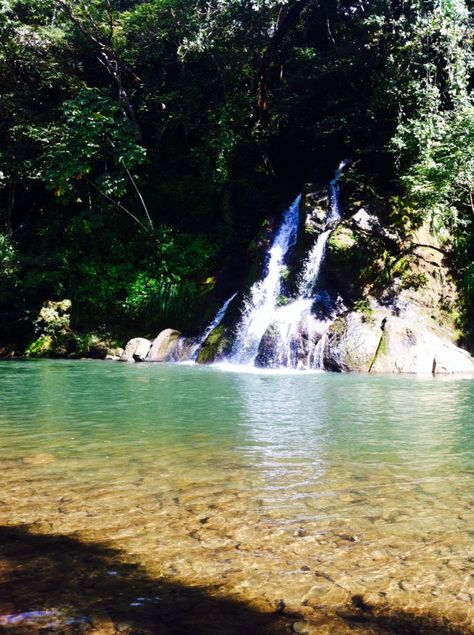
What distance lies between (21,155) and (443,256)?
47.5 ft

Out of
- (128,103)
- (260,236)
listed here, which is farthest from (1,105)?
(260,236)

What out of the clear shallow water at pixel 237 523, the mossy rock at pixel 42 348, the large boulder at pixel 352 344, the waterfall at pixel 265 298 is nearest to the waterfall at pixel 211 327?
the waterfall at pixel 265 298

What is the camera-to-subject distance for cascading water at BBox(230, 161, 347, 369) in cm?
1340

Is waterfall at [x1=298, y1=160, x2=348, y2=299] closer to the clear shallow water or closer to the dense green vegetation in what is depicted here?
the dense green vegetation

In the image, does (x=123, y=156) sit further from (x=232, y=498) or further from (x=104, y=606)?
(x=104, y=606)

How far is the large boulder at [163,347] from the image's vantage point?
15.8 m

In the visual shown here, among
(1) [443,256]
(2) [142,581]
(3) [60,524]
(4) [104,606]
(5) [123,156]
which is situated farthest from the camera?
(5) [123,156]

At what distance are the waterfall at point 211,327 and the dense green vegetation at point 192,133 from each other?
0.50 meters

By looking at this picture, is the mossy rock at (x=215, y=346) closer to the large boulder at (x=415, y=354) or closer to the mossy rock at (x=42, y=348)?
the large boulder at (x=415, y=354)

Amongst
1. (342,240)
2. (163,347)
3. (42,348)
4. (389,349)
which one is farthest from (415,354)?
(42,348)

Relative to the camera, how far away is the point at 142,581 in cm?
243

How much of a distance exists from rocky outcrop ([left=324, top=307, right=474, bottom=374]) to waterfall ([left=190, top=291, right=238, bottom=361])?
12.8 ft

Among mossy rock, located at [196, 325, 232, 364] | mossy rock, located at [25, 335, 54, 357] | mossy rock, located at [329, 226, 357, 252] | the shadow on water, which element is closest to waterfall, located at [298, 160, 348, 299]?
mossy rock, located at [329, 226, 357, 252]

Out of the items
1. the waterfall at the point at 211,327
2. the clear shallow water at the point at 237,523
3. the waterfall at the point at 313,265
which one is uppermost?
the waterfall at the point at 313,265
